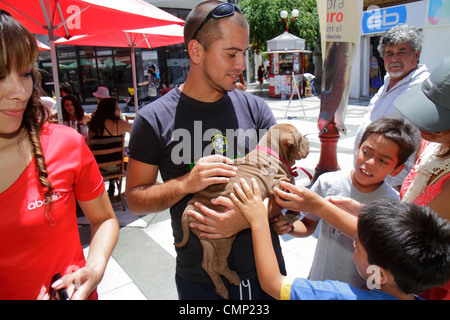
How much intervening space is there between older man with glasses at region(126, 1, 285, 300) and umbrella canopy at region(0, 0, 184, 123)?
294 cm

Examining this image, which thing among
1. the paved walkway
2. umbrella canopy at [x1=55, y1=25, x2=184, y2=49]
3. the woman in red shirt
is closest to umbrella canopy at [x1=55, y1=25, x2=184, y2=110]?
umbrella canopy at [x1=55, y1=25, x2=184, y2=49]

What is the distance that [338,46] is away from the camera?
171 inches

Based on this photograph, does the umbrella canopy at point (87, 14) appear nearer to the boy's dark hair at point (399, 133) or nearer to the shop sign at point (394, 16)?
the boy's dark hair at point (399, 133)

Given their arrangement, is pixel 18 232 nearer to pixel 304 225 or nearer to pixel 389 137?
pixel 304 225

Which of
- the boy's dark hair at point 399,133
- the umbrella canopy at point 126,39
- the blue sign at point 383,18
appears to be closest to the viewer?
the boy's dark hair at point 399,133

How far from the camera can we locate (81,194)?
1.44m

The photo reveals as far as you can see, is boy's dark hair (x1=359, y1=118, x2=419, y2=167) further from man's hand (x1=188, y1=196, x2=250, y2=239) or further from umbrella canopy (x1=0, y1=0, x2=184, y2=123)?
umbrella canopy (x1=0, y1=0, x2=184, y2=123)

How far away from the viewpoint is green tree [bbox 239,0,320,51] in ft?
65.9

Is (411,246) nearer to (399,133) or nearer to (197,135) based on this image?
(399,133)

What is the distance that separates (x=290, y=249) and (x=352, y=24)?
10.3 feet

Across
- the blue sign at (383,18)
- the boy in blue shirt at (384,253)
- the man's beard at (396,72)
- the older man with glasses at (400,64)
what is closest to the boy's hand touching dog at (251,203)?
the boy in blue shirt at (384,253)

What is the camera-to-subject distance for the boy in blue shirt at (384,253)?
3.79 ft

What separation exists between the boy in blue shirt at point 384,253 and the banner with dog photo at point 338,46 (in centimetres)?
356

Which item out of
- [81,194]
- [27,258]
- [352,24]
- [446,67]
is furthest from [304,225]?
[352,24]
